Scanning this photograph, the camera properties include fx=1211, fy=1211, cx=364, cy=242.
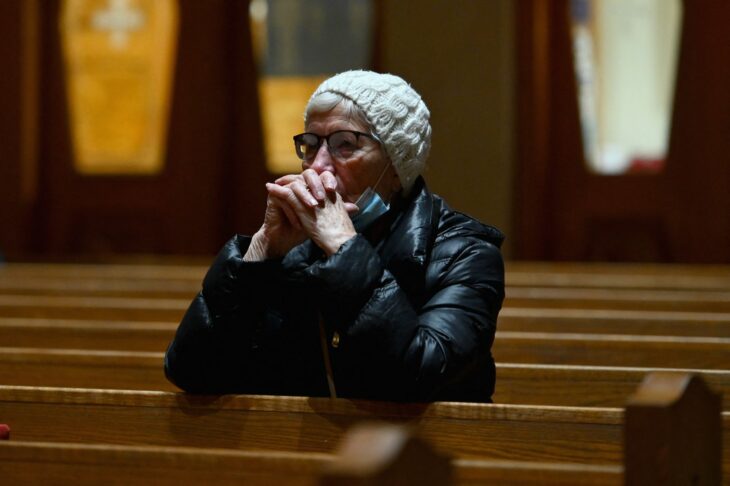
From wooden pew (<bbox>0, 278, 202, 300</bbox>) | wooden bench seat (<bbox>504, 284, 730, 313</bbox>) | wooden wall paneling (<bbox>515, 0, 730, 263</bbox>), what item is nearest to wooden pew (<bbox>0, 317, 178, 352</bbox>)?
wooden pew (<bbox>0, 278, 202, 300</bbox>)

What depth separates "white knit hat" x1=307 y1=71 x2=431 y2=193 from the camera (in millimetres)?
2443

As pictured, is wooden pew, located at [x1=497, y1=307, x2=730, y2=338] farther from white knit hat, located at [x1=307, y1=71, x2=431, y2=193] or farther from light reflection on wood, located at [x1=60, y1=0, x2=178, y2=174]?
light reflection on wood, located at [x1=60, y1=0, x2=178, y2=174]

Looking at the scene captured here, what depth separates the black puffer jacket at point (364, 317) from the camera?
2.21 metres

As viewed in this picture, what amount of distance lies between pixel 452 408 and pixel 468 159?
4.49m

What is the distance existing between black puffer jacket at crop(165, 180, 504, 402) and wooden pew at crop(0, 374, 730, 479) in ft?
0.19

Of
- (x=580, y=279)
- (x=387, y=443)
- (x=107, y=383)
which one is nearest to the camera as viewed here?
(x=387, y=443)

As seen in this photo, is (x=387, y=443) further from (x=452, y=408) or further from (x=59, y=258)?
(x=59, y=258)

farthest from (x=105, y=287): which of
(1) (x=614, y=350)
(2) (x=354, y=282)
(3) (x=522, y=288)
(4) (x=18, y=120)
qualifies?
(2) (x=354, y=282)

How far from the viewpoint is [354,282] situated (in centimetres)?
221

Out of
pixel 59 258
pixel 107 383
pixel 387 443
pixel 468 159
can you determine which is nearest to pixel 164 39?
pixel 59 258

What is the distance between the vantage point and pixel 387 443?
1.34 m

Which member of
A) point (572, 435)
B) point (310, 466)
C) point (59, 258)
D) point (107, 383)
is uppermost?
point (310, 466)

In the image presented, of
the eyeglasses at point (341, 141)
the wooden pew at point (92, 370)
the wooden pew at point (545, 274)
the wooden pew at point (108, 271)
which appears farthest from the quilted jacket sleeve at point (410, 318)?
the wooden pew at point (108, 271)

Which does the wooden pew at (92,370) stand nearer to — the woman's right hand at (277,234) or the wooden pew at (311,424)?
the wooden pew at (311,424)
